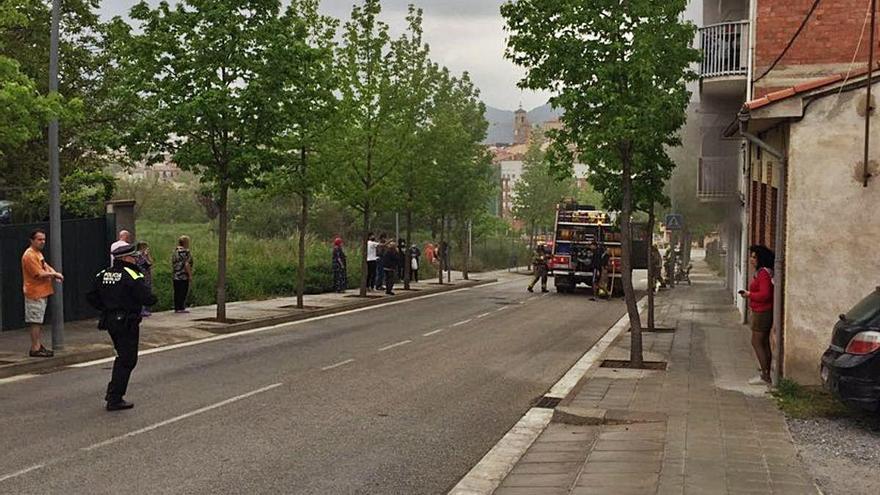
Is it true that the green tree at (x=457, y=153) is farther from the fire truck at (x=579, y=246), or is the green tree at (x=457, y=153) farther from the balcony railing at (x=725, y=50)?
the balcony railing at (x=725, y=50)

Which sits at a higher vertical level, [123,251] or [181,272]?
[123,251]

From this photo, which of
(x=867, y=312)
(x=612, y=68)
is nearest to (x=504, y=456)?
(x=867, y=312)

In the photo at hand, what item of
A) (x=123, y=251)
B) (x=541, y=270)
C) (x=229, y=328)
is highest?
(x=123, y=251)

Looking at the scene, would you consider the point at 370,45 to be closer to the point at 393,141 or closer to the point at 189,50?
the point at 393,141

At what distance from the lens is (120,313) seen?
9805 millimetres

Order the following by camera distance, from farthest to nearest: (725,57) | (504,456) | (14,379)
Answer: (725,57), (14,379), (504,456)

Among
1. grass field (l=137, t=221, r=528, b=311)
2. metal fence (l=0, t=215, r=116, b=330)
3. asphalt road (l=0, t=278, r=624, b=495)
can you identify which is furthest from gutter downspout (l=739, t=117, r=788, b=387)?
grass field (l=137, t=221, r=528, b=311)

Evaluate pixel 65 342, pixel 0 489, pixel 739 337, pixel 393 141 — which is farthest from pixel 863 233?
pixel 393 141

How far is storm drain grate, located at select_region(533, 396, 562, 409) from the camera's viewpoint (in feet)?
34.6

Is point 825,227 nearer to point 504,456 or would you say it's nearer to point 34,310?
point 504,456

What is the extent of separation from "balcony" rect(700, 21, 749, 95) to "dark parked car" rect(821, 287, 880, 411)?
47.7ft

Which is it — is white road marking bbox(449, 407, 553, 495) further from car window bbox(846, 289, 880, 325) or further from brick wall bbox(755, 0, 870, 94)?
brick wall bbox(755, 0, 870, 94)

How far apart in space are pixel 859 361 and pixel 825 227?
2.80 metres

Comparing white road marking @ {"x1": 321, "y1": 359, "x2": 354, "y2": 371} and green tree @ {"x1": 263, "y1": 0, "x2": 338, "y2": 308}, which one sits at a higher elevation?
green tree @ {"x1": 263, "y1": 0, "x2": 338, "y2": 308}
